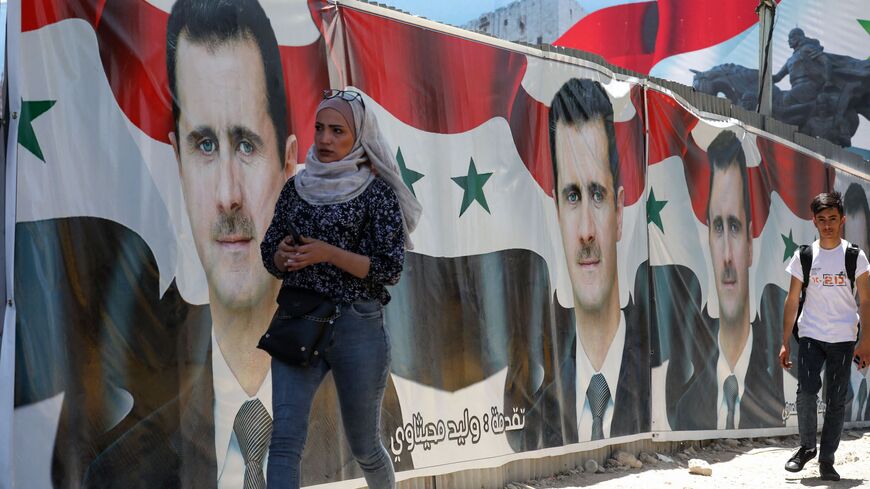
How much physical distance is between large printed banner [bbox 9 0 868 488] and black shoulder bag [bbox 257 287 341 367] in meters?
0.31

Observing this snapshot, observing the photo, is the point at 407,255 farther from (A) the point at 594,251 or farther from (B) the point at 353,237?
(A) the point at 594,251

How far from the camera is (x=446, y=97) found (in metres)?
5.49

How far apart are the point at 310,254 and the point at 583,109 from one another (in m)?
3.87

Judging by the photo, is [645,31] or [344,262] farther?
[645,31]

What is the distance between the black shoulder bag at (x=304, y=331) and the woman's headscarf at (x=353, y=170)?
369 mm

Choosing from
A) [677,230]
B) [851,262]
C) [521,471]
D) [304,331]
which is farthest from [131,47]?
[677,230]

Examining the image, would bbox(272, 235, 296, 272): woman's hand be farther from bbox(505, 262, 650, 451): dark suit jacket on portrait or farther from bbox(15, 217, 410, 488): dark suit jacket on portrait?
bbox(505, 262, 650, 451): dark suit jacket on portrait

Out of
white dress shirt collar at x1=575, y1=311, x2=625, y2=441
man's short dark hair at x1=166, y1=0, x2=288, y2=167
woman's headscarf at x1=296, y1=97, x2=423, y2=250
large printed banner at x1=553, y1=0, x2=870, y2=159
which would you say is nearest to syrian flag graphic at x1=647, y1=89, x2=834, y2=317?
white dress shirt collar at x1=575, y1=311, x2=625, y2=441

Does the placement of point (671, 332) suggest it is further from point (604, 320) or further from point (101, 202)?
point (101, 202)

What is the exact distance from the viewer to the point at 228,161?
4.32 metres

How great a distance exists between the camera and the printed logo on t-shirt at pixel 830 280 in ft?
21.2

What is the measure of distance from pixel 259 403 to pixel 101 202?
119 centimetres

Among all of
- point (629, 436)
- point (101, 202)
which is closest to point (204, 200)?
point (101, 202)

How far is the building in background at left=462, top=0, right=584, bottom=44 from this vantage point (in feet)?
65.0
